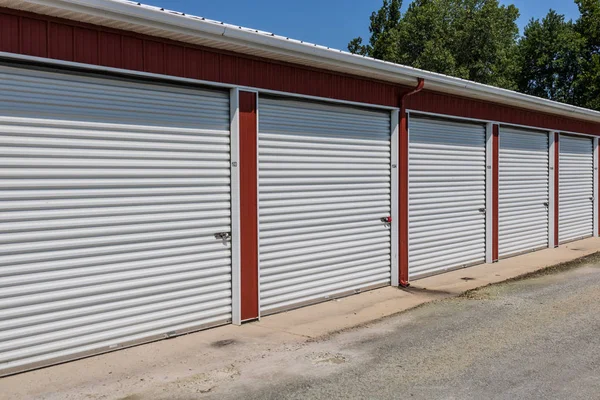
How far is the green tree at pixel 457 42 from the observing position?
30047 millimetres

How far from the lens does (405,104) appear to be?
910 centimetres

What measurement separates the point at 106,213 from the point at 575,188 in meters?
12.7

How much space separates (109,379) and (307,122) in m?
4.19

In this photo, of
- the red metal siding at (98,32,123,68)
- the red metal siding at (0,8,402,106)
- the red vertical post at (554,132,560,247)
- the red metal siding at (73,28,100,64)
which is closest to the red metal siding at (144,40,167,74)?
the red metal siding at (0,8,402,106)

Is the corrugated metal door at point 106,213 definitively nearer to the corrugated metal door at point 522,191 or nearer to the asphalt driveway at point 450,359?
the asphalt driveway at point 450,359

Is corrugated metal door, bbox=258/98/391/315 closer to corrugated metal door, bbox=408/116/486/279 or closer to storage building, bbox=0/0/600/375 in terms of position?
storage building, bbox=0/0/600/375

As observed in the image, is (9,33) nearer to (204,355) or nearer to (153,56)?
(153,56)

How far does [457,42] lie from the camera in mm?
31172

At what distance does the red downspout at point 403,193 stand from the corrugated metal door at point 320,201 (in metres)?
0.26

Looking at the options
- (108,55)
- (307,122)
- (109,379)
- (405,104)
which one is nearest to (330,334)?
(109,379)

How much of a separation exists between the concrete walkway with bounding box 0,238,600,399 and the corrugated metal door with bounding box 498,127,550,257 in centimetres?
366

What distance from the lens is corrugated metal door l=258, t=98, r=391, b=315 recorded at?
7211 mm

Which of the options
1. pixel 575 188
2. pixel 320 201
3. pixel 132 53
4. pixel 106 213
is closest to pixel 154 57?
pixel 132 53

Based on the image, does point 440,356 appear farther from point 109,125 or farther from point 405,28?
point 405,28
